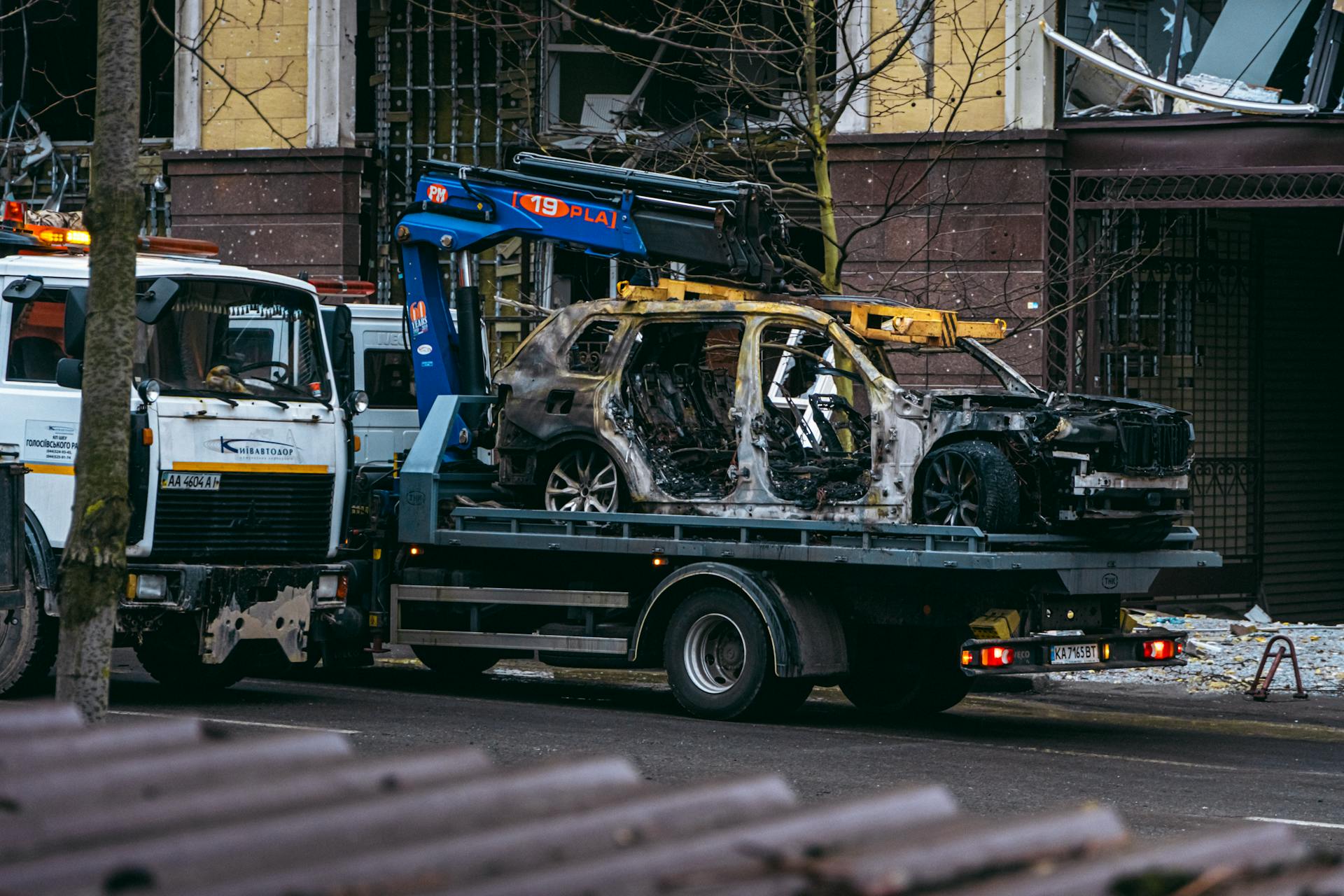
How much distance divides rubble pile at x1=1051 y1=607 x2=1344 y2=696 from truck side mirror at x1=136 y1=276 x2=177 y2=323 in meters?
6.45

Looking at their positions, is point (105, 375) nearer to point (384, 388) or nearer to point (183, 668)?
point (183, 668)

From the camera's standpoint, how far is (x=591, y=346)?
12734 mm

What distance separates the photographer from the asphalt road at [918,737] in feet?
29.6

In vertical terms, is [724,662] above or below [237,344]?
below

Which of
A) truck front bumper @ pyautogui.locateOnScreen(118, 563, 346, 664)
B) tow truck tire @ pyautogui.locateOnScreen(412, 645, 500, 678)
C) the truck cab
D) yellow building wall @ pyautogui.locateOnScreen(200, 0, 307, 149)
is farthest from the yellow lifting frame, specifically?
yellow building wall @ pyautogui.locateOnScreen(200, 0, 307, 149)

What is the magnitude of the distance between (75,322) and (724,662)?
167 inches

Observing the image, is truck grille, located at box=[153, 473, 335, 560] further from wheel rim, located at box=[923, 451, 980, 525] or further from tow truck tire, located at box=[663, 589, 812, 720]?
wheel rim, located at box=[923, 451, 980, 525]

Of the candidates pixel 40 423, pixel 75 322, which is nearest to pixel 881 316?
pixel 75 322

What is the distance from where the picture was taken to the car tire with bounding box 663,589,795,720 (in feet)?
37.0

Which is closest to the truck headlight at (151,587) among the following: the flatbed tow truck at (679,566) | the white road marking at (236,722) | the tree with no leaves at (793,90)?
the white road marking at (236,722)

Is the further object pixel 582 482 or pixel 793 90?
pixel 793 90

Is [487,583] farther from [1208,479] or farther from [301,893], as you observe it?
[301,893]

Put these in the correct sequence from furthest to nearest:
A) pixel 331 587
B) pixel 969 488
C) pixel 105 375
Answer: pixel 331 587, pixel 969 488, pixel 105 375

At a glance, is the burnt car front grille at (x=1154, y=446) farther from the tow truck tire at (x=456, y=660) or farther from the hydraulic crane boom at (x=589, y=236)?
the tow truck tire at (x=456, y=660)
